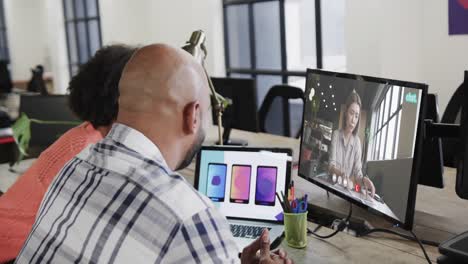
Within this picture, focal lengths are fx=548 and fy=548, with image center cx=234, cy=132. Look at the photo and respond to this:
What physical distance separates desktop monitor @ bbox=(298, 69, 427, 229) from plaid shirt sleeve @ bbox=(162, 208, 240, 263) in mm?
592

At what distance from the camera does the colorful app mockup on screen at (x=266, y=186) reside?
1666mm

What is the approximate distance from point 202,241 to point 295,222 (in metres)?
0.64

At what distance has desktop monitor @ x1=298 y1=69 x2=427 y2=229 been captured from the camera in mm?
1308

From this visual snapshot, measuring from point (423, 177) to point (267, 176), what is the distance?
489 mm

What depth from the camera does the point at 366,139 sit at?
1.44 m

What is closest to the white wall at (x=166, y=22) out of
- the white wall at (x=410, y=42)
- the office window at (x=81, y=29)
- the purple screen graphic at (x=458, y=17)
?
the office window at (x=81, y=29)

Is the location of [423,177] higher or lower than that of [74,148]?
lower

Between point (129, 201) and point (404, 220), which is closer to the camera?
point (129, 201)

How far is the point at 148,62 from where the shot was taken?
1.06 meters

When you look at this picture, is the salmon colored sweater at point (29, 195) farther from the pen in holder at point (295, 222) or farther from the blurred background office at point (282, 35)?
the blurred background office at point (282, 35)

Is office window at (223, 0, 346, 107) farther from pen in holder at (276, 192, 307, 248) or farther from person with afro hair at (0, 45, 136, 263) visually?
pen in holder at (276, 192, 307, 248)

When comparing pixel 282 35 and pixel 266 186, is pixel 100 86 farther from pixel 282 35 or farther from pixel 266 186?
pixel 282 35

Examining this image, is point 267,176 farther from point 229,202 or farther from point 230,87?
point 230,87

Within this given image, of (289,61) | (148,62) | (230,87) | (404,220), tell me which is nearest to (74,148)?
(148,62)
